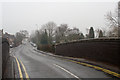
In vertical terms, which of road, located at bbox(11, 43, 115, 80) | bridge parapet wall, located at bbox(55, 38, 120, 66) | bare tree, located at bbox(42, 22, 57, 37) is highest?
bare tree, located at bbox(42, 22, 57, 37)

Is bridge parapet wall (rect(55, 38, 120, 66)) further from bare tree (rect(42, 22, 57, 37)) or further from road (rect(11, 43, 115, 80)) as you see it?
bare tree (rect(42, 22, 57, 37))

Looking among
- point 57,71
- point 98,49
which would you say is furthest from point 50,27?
point 57,71

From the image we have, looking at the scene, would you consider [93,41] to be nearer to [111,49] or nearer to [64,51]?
[111,49]

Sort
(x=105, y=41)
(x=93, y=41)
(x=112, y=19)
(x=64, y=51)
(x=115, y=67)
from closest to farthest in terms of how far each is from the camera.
Result: (x=115, y=67)
(x=105, y=41)
(x=93, y=41)
(x=64, y=51)
(x=112, y=19)

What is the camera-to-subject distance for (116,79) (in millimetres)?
8078

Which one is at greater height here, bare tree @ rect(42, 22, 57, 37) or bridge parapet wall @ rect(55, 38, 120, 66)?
bare tree @ rect(42, 22, 57, 37)

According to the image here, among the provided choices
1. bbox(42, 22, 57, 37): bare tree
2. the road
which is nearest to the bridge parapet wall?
the road

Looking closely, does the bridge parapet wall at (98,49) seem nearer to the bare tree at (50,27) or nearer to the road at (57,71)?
the road at (57,71)

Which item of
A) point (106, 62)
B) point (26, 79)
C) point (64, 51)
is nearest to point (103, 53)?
point (106, 62)

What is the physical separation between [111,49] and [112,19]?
1075 inches

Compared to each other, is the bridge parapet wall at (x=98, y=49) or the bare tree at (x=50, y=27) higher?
the bare tree at (x=50, y=27)

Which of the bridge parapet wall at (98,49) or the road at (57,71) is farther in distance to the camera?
the bridge parapet wall at (98,49)

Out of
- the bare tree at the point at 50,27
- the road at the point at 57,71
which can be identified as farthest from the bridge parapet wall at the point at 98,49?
the bare tree at the point at 50,27

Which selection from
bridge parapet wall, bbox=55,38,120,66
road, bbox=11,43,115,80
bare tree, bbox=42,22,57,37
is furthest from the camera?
bare tree, bbox=42,22,57,37
